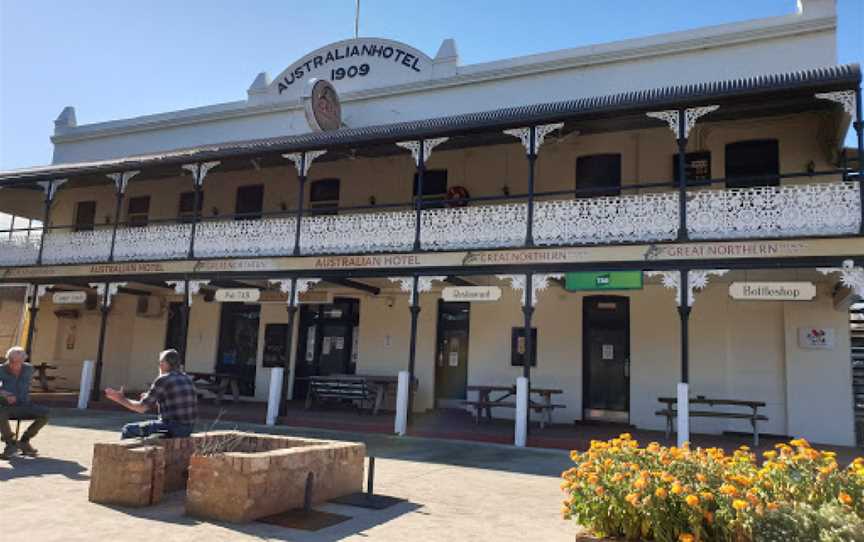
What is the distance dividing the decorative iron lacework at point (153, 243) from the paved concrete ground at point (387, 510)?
658 cm

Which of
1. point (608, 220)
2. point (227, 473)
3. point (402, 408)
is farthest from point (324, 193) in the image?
point (227, 473)

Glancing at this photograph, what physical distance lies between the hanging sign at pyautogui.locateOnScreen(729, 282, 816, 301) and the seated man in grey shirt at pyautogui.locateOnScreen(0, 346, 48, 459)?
10917 mm

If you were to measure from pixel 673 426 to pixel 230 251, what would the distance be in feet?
35.2

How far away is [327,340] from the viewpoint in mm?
18875

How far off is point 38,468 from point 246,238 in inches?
322

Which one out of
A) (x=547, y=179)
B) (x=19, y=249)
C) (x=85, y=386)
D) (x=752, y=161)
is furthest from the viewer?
(x=19, y=249)

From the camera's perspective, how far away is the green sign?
1197 centimetres

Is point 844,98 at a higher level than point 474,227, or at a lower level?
higher

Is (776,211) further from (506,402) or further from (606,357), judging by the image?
(506,402)

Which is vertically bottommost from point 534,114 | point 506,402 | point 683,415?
point 506,402

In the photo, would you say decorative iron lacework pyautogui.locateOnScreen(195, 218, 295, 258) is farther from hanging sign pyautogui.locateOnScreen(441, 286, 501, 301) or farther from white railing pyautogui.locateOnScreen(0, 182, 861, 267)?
hanging sign pyautogui.locateOnScreen(441, 286, 501, 301)

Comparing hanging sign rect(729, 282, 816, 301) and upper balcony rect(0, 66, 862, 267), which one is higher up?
upper balcony rect(0, 66, 862, 267)

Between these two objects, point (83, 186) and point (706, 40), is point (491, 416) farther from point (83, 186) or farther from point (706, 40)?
point (83, 186)

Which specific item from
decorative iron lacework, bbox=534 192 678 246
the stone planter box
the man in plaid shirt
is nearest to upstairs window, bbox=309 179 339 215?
decorative iron lacework, bbox=534 192 678 246
